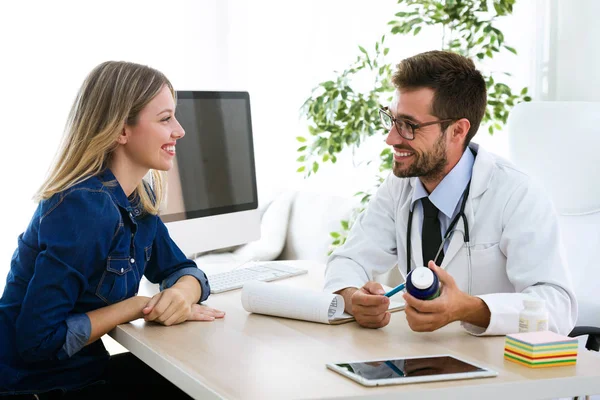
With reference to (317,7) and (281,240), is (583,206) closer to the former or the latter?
(281,240)

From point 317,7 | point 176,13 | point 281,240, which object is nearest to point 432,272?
point 281,240

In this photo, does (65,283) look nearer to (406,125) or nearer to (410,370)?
(410,370)

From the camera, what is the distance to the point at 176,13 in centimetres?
446

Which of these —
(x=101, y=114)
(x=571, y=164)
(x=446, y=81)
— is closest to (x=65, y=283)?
Answer: (x=101, y=114)

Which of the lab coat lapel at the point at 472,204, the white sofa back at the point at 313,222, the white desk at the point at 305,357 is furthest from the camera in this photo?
the white sofa back at the point at 313,222

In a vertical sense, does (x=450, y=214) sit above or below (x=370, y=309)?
above

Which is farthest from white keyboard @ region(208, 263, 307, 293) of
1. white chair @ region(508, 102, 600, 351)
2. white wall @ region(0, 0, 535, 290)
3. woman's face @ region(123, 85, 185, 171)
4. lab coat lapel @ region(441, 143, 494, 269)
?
white wall @ region(0, 0, 535, 290)

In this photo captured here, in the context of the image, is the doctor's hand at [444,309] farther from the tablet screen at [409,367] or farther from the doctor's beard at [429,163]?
the doctor's beard at [429,163]

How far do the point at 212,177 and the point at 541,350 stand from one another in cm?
124

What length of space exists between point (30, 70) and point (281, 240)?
1684 mm

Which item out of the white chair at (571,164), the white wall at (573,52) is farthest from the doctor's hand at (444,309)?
the white wall at (573,52)

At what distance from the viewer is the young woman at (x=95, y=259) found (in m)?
1.39

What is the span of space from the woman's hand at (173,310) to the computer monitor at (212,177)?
0.53m

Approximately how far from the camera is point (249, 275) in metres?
2.03
